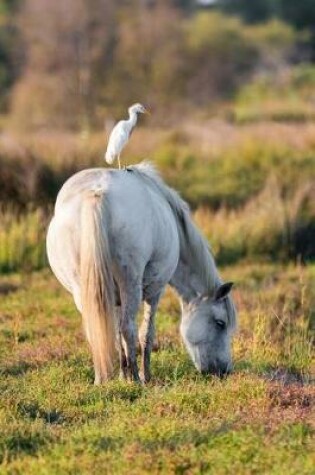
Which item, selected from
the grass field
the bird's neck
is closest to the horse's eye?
the grass field

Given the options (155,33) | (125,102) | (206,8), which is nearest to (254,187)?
(125,102)

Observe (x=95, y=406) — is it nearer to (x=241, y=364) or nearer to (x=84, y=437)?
(x=84, y=437)

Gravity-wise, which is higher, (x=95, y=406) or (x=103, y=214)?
(x=103, y=214)

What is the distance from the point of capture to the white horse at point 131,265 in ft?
19.5

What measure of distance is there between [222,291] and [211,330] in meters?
0.29

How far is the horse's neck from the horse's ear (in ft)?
0.39

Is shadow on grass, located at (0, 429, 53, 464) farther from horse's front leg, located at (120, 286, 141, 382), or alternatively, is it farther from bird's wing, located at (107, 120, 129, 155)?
bird's wing, located at (107, 120, 129, 155)

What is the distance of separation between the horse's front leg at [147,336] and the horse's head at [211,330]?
31cm

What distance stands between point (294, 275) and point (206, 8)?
63.0 m

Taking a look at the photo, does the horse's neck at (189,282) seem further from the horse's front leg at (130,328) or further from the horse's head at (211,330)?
the horse's front leg at (130,328)

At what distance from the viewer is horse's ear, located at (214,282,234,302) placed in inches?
270

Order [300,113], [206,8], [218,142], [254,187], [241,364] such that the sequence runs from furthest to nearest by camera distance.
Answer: [206,8], [300,113], [218,142], [254,187], [241,364]

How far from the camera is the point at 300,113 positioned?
29.4 meters

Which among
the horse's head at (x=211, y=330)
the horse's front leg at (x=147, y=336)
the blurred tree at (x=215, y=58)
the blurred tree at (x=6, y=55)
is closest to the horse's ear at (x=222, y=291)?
the horse's head at (x=211, y=330)
